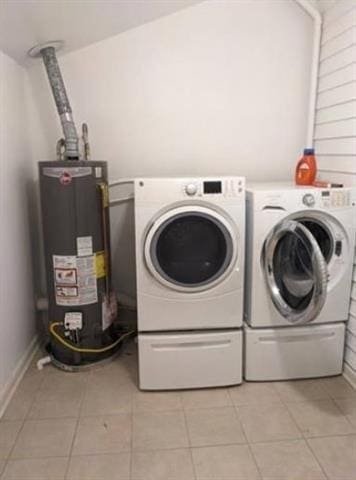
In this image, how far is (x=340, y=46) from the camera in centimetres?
229

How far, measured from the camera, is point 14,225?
2.28 metres

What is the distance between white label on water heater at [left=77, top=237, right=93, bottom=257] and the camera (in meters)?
2.23

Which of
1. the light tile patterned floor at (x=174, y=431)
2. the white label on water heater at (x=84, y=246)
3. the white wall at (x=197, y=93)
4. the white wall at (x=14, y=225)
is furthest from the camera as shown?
the white wall at (x=197, y=93)

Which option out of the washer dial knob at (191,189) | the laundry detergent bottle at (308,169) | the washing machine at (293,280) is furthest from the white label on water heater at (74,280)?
the laundry detergent bottle at (308,169)

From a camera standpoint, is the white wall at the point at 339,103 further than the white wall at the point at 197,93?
No

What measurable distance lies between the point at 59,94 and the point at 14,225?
0.79 m

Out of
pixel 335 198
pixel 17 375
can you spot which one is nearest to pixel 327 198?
pixel 335 198

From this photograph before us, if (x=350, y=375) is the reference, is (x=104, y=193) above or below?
above

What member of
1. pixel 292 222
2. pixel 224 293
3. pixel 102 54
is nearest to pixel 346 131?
pixel 292 222

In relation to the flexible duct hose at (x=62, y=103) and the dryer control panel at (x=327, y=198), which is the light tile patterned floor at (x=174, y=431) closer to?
the dryer control panel at (x=327, y=198)

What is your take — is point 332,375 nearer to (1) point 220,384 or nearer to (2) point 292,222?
(1) point 220,384

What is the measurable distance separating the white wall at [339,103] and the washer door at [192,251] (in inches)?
30.0

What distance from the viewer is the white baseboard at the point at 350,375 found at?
2.21 m

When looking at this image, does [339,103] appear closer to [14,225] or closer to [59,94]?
[59,94]
